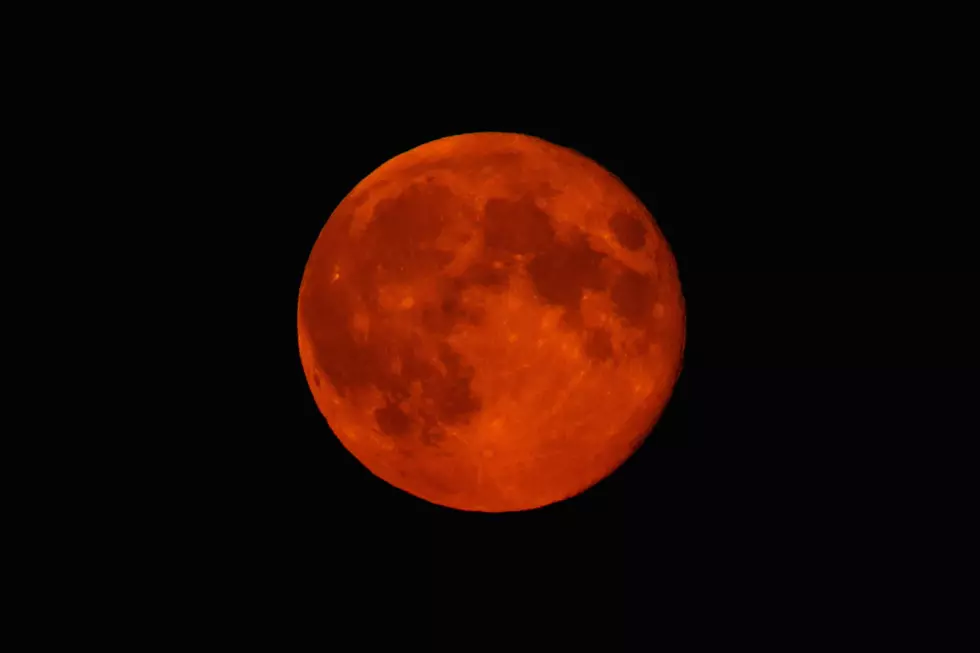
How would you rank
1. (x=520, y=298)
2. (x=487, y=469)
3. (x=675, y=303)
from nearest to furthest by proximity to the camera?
(x=520, y=298), (x=487, y=469), (x=675, y=303)

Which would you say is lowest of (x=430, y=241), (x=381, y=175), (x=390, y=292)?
Answer: (x=390, y=292)

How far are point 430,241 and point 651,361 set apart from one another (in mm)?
1150

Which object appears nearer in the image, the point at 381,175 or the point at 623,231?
the point at 623,231

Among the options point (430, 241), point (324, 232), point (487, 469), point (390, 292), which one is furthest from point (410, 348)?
point (324, 232)

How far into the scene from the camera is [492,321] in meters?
2.88

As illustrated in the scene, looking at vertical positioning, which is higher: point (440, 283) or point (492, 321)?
point (440, 283)

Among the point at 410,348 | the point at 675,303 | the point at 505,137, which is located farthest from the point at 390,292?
the point at 675,303

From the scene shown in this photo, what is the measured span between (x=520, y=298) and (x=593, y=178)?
791 mm

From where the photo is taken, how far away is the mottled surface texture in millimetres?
2906

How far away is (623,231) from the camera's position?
124 inches

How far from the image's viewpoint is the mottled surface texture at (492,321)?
9.53ft

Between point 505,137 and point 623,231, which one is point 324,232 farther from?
point 623,231

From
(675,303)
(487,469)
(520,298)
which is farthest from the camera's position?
(675,303)

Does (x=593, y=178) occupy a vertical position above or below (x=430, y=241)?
above
